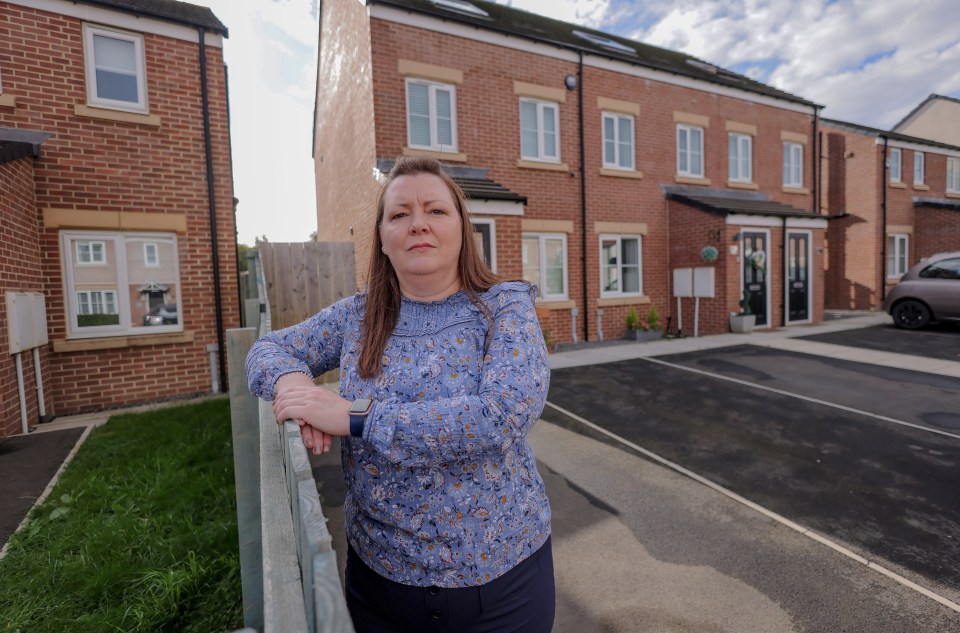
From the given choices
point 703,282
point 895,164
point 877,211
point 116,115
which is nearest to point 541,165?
point 703,282

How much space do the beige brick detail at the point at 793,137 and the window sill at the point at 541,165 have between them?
8.32 m

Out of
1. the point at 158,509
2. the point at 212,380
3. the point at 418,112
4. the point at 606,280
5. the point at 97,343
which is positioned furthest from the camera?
the point at 606,280

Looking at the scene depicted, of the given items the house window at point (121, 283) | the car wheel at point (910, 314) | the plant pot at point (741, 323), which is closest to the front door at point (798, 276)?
the car wheel at point (910, 314)

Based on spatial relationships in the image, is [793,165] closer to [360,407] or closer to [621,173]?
[621,173]

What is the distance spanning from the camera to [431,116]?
9.89 metres

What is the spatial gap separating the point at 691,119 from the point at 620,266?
4.62 m

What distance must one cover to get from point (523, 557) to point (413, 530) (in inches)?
13.6

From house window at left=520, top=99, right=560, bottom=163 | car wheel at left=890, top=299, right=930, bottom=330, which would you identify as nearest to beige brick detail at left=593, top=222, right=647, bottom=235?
house window at left=520, top=99, right=560, bottom=163

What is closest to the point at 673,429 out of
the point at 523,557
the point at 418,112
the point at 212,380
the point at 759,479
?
the point at 759,479

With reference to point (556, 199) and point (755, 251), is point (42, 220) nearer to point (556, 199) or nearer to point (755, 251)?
point (556, 199)

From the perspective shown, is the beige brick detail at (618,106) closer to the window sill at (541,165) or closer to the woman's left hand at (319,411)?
the window sill at (541,165)

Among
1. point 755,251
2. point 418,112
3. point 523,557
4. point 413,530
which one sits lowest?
point 523,557

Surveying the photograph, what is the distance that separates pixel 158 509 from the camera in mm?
3621

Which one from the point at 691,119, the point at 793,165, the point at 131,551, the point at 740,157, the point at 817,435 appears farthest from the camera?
the point at 793,165
